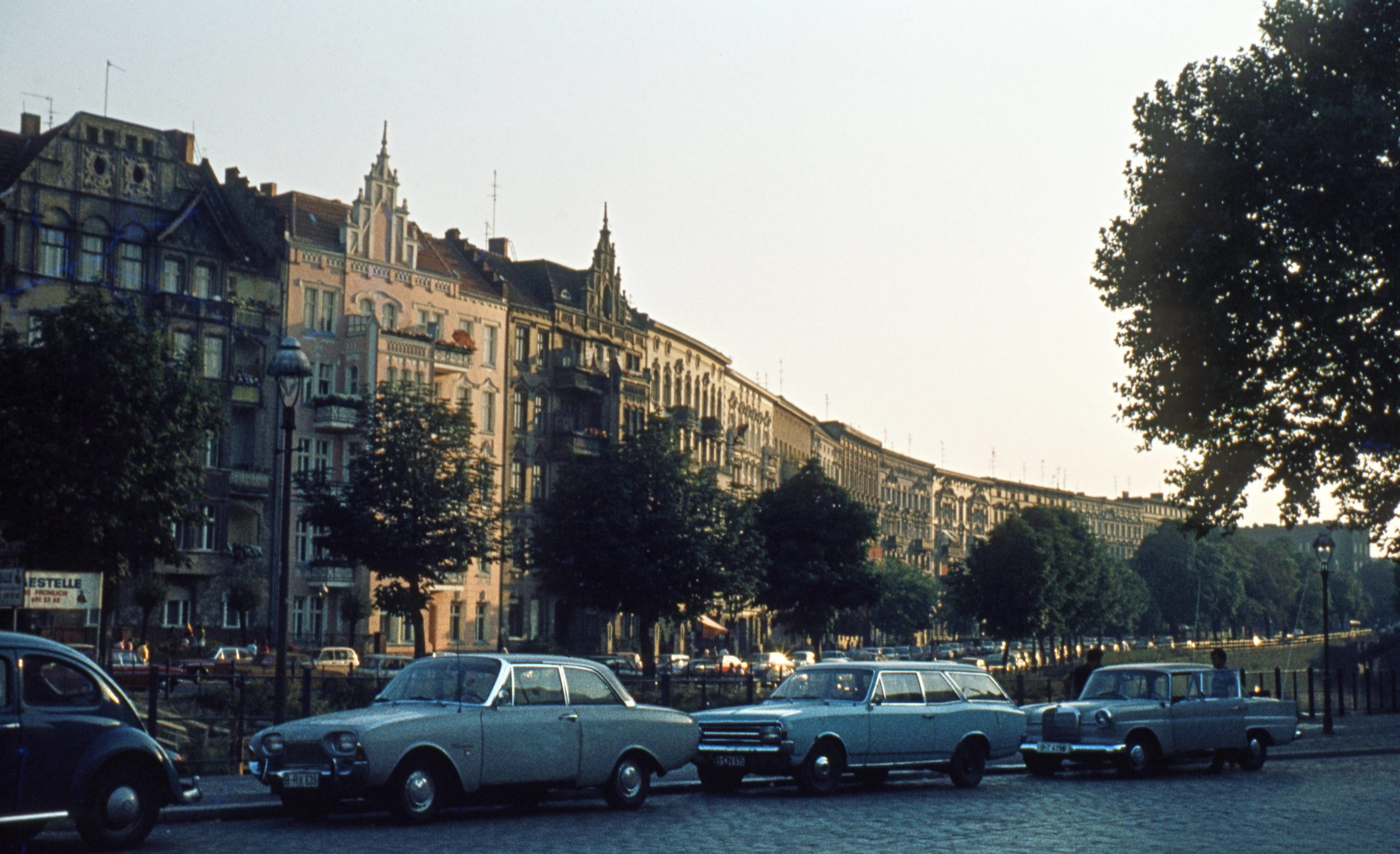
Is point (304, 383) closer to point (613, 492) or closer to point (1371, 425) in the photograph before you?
point (613, 492)

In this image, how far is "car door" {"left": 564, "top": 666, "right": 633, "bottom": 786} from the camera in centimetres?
1864

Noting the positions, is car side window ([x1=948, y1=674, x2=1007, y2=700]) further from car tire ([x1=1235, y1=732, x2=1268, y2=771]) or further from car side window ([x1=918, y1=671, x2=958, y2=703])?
car tire ([x1=1235, y1=732, x2=1268, y2=771])

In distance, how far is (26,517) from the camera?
4200 cm

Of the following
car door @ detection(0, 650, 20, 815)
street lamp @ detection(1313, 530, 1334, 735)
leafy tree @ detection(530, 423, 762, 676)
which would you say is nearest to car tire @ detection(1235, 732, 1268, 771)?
street lamp @ detection(1313, 530, 1334, 735)

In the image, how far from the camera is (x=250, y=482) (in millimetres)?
61688

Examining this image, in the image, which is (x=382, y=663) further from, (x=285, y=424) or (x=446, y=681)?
(x=446, y=681)

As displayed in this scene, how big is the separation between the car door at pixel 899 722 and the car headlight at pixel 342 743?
8127 millimetres

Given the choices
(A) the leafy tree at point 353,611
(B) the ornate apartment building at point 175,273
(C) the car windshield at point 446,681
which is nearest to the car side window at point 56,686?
(C) the car windshield at point 446,681

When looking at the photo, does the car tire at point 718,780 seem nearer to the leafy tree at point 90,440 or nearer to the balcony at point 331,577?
the leafy tree at point 90,440

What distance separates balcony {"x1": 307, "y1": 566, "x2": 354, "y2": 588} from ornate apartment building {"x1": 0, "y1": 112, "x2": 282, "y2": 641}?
2.30 m

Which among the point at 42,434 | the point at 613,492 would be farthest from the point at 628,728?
the point at 613,492

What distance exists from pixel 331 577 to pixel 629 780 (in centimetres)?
4697

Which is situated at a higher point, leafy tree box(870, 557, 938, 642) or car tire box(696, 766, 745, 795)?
leafy tree box(870, 557, 938, 642)

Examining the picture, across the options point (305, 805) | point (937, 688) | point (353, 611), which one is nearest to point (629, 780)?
point (305, 805)
